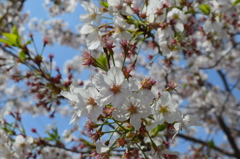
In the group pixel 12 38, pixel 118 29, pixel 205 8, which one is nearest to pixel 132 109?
pixel 118 29

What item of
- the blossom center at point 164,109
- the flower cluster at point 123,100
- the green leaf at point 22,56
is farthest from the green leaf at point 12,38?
the blossom center at point 164,109

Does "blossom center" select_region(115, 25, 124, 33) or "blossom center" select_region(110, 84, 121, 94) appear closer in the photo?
"blossom center" select_region(110, 84, 121, 94)

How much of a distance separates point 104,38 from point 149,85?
645 millimetres

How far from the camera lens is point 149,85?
143 centimetres

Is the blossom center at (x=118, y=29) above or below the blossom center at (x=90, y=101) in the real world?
above

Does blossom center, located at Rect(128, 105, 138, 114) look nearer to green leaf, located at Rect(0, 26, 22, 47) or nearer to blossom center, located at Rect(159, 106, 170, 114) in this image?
blossom center, located at Rect(159, 106, 170, 114)

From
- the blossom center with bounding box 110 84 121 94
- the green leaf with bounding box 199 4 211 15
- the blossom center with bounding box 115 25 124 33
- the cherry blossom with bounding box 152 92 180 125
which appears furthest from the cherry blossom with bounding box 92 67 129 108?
the green leaf with bounding box 199 4 211 15

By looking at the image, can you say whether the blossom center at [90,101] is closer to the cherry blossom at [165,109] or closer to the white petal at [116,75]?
the white petal at [116,75]

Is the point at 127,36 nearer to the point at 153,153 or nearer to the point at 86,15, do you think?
the point at 86,15

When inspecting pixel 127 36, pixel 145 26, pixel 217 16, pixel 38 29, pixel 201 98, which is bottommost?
pixel 127 36

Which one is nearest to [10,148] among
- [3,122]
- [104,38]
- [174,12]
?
[3,122]

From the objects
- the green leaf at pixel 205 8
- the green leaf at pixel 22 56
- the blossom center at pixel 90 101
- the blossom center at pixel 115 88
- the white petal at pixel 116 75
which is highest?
the green leaf at pixel 205 8

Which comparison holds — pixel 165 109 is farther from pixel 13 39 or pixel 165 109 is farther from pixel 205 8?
pixel 13 39

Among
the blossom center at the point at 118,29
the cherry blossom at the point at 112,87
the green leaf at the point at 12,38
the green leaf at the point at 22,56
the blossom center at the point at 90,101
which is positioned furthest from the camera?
the green leaf at the point at 22,56
